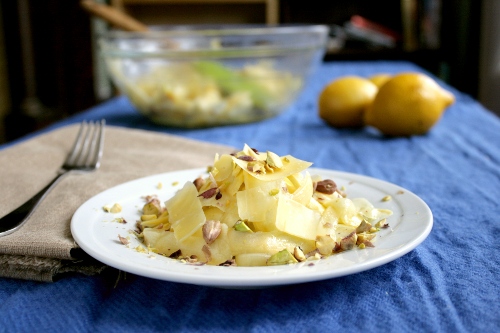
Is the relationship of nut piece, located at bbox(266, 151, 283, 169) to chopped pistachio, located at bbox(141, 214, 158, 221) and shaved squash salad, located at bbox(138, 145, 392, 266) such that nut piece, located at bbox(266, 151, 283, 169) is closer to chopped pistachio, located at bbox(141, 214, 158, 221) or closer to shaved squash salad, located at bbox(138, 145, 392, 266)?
shaved squash salad, located at bbox(138, 145, 392, 266)

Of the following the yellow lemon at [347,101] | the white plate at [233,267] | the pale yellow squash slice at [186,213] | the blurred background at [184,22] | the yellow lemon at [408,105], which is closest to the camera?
the white plate at [233,267]

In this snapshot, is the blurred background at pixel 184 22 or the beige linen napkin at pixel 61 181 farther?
the blurred background at pixel 184 22

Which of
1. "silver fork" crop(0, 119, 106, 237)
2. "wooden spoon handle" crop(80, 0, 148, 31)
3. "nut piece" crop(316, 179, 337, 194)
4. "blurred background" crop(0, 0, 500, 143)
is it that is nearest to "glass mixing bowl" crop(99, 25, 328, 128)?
"wooden spoon handle" crop(80, 0, 148, 31)

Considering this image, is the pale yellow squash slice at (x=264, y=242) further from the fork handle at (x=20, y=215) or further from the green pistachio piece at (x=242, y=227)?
the fork handle at (x=20, y=215)

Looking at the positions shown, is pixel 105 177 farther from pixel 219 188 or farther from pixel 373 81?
pixel 373 81

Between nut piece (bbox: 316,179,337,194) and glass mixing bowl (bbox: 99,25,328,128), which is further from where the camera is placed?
glass mixing bowl (bbox: 99,25,328,128)

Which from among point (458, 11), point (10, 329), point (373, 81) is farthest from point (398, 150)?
point (458, 11)

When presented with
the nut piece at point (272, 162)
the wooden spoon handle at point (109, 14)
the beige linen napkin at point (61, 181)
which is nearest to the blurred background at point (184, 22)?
the wooden spoon handle at point (109, 14)
